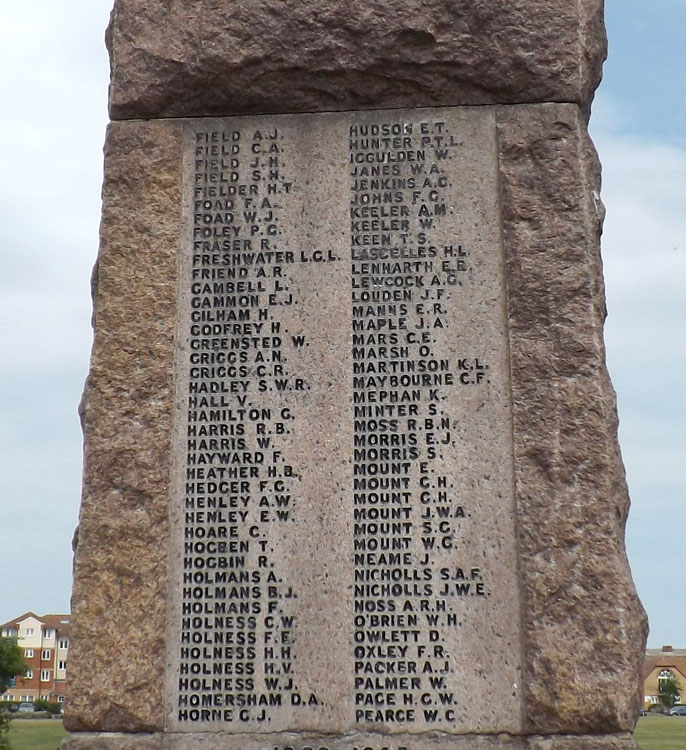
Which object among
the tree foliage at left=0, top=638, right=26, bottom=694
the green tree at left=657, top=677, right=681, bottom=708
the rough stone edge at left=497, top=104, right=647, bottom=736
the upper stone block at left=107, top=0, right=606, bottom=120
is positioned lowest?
the green tree at left=657, top=677, right=681, bottom=708

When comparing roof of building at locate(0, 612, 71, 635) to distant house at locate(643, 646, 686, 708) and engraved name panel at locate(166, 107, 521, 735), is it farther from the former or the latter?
engraved name panel at locate(166, 107, 521, 735)

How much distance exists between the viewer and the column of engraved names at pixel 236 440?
4.54 meters

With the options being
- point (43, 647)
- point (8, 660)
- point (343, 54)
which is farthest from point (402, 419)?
point (43, 647)

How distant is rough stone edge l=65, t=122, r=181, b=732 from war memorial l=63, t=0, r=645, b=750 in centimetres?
1

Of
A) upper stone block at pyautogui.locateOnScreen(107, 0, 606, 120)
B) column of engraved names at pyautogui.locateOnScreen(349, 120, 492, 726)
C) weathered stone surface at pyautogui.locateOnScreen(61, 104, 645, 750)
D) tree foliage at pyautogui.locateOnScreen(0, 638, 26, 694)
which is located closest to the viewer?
weathered stone surface at pyautogui.locateOnScreen(61, 104, 645, 750)

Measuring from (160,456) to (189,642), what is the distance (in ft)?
2.93

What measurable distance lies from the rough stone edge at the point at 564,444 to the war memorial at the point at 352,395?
0.04ft

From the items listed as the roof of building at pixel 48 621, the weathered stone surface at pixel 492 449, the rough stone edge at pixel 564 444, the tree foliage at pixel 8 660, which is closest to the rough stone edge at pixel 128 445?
the weathered stone surface at pixel 492 449

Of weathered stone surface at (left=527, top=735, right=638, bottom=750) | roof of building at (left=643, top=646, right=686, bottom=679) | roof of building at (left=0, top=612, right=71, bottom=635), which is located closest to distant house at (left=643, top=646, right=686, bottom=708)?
roof of building at (left=643, top=646, right=686, bottom=679)

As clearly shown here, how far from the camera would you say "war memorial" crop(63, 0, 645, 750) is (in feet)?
14.5

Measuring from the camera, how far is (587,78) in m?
5.13

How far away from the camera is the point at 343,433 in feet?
15.6

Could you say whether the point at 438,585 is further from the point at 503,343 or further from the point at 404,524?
the point at 503,343

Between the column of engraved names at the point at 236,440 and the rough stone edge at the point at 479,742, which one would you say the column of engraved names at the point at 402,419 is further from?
the column of engraved names at the point at 236,440
